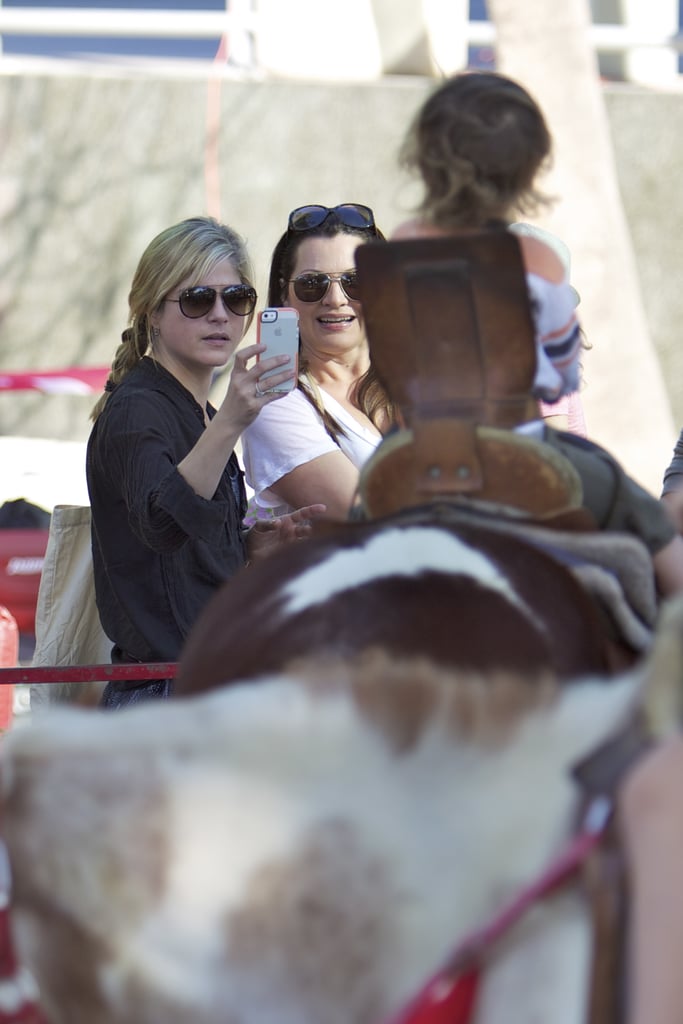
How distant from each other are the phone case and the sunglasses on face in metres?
0.29

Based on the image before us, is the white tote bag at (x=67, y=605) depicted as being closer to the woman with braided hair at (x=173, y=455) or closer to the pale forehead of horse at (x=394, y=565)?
the woman with braided hair at (x=173, y=455)

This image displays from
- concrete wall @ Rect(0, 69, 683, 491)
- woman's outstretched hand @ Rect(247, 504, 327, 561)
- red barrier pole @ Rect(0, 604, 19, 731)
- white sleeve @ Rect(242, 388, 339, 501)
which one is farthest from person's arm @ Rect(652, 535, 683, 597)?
concrete wall @ Rect(0, 69, 683, 491)

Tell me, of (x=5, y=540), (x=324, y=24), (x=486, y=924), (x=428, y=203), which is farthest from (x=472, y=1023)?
(x=324, y=24)

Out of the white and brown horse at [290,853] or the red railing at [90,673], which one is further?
the red railing at [90,673]

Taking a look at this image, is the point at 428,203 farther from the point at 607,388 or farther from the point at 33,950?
the point at 607,388

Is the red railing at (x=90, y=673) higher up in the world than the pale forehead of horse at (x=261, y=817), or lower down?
higher up

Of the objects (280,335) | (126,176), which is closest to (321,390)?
(280,335)

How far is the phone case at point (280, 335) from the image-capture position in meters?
2.73

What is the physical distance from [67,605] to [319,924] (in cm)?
201

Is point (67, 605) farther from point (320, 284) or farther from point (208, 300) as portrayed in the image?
point (320, 284)

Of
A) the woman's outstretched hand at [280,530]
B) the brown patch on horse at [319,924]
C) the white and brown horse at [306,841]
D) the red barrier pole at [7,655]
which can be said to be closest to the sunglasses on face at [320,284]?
the woman's outstretched hand at [280,530]

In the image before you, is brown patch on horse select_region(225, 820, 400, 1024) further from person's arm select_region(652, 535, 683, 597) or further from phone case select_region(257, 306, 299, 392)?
phone case select_region(257, 306, 299, 392)

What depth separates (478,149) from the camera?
192cm

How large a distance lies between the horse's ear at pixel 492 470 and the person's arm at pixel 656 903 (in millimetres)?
547
